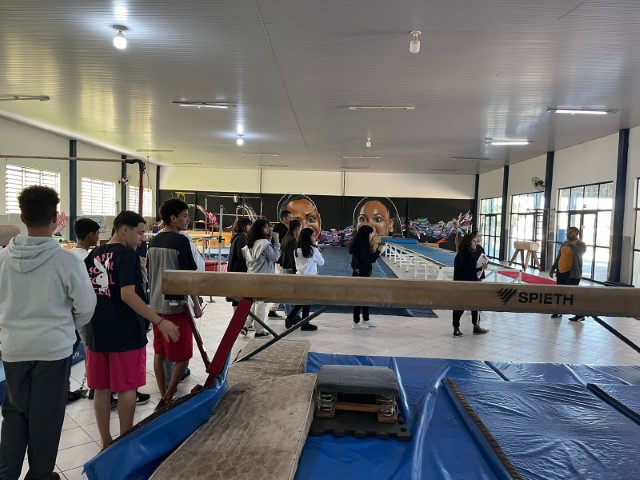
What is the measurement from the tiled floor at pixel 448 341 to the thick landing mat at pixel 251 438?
0.99 meters

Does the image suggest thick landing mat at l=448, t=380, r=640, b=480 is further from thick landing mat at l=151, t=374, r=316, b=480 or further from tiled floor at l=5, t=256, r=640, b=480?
tiled floor at l=5, t=256, r=640, b=480

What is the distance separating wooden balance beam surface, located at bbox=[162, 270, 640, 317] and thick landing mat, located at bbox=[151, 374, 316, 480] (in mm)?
706

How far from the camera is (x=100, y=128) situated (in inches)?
456

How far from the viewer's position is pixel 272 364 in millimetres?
3672

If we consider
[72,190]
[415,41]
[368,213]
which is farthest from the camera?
[368,213]

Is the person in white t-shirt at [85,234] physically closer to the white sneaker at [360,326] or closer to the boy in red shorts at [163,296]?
the boy in red shorts at [163,296]

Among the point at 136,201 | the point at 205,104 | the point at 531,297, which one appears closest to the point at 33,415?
the point at 531,297

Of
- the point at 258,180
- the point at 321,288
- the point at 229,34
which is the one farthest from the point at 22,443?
the point at 258,180

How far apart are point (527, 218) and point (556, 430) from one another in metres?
14.2

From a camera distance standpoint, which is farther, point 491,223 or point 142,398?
point 491,223

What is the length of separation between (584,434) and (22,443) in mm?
3200

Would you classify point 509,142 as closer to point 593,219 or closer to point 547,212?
point 593,219

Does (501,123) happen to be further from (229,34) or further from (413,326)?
(229,34)

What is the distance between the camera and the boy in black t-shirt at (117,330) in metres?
2.41
